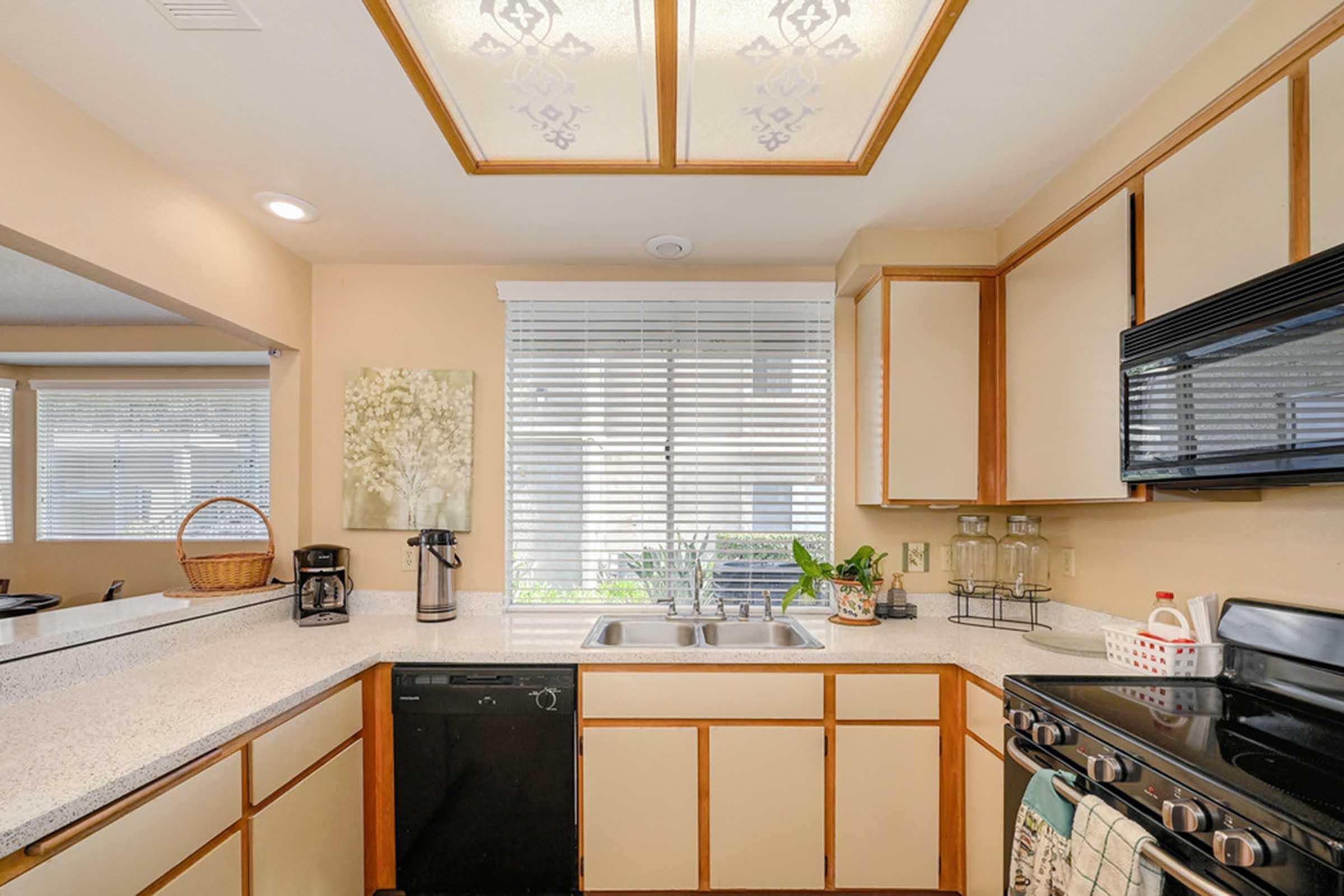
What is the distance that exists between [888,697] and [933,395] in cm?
108

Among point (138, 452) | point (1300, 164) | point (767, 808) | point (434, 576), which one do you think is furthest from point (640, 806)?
point (138, 452)

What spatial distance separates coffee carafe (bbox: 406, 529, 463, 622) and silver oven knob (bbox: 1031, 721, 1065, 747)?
202 centimetres

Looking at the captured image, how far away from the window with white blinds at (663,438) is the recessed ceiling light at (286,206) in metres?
0.77

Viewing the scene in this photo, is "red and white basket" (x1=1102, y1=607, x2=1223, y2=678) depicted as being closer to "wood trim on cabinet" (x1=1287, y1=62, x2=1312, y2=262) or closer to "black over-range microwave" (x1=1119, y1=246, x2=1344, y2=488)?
"black over-range microwave" (x1=1119, y1=246, x2=1344, y2=488)

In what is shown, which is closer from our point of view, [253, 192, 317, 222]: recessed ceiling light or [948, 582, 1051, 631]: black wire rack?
[253, 192, 317, 222]: recessed ceiling light

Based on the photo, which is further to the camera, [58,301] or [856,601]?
[58,301]

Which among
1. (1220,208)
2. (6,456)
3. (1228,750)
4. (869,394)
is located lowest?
(1228,750)

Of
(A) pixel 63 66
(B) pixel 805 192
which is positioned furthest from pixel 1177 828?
(A) pixel 63 66

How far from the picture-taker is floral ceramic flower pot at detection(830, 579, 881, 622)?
7.99 feet

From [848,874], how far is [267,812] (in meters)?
1.71

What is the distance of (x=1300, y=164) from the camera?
3.96 ft

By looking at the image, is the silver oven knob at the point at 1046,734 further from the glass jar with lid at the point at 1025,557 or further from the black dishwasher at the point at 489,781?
the black dishwasher at the point at 489,781

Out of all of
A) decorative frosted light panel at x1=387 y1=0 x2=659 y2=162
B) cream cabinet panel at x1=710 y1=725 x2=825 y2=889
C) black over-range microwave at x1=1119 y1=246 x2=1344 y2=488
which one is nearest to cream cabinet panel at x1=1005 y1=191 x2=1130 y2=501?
black over-range microwave at x1=1119 y1=246 x2=1344 y2=488

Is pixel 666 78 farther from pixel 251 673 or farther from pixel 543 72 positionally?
pixel 251 673
